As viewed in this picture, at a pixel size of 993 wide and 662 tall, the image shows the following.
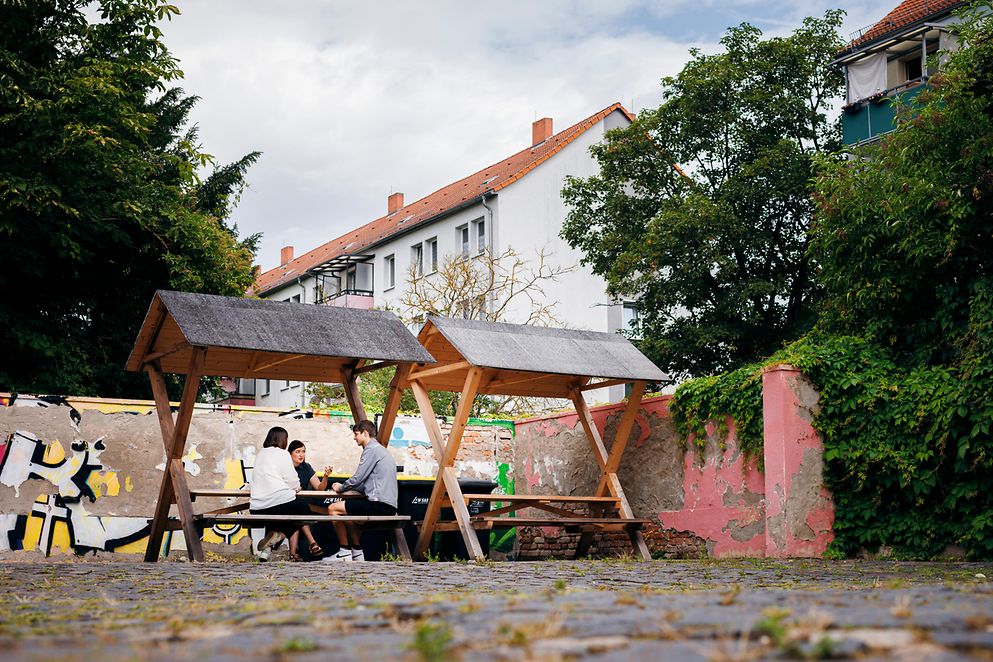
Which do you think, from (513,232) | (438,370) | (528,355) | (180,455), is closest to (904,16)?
(513,232)

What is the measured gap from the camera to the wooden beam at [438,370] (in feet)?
47.7

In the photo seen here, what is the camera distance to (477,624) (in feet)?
13.8

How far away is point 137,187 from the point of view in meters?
23.7

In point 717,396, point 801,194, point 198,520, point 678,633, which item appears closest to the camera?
point 678,633

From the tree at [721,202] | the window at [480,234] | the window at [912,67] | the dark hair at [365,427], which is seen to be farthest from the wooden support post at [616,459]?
the window at [480,234]

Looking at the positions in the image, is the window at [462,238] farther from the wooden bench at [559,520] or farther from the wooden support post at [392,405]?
the wooden support post at [392,405]

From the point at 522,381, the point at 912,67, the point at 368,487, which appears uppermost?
the point at 912,67

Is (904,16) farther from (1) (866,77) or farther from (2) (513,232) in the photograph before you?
(2) (513,232)

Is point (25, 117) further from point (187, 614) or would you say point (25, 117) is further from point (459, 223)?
point (459, 223)

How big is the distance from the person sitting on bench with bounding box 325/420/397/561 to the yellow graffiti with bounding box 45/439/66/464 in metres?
4.83

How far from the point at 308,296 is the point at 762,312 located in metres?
28.3

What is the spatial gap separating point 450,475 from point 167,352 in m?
3.78

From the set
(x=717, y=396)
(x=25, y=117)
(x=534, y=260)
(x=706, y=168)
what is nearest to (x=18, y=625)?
(x=717, y=396)

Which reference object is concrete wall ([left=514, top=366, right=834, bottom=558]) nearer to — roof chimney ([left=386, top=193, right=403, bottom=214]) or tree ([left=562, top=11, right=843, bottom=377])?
tree ([left=562, top=11, right=843, bottom=377])
